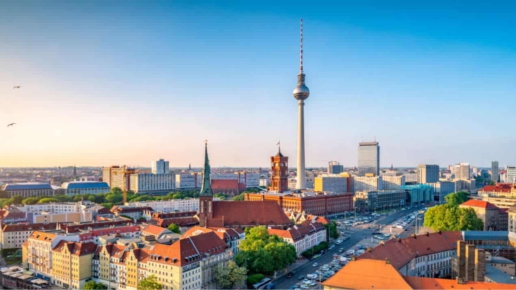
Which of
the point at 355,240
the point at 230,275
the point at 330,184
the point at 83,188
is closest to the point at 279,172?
the point at 355,240

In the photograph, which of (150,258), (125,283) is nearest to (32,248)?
(125,283)

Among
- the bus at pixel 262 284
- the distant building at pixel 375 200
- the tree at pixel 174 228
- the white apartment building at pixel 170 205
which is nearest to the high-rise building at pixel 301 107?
the distant building at pixel 375 200

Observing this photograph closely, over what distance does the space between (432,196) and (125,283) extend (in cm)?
16058

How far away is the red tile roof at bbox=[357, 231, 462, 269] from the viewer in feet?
167

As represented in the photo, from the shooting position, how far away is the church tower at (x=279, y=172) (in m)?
130

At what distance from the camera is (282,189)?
132125mm

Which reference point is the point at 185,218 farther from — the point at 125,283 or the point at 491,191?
the point at 491,191

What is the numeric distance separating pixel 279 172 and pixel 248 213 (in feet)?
147

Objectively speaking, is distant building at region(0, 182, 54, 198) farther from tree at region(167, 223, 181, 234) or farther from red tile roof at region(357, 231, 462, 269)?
red tile roof at region(357, 231, 462, 269)

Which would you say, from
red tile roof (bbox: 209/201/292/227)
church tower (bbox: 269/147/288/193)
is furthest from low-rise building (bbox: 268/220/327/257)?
church tower (bbox: 269/147/288/193)

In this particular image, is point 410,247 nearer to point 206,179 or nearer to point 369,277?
point 369,277

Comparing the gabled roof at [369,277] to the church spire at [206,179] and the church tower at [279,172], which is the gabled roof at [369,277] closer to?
the church spire at [206,179]

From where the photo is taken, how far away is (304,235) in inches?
3039

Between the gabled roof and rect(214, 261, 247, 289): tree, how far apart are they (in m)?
17.5
